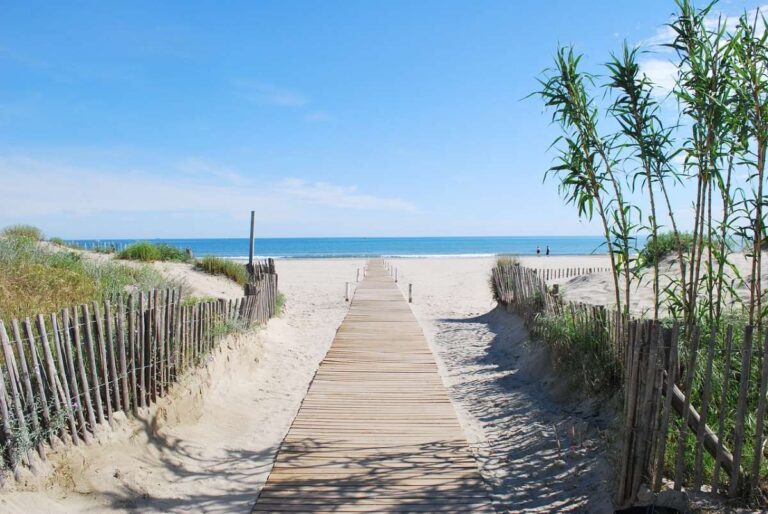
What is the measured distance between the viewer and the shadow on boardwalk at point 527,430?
13.7ft

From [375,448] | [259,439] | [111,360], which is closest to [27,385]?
[111,360]

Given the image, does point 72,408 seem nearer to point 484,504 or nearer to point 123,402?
point 123,402

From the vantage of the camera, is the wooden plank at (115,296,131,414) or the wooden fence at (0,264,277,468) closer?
the wooden fence at (0,264,277,468)

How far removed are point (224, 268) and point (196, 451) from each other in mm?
10346

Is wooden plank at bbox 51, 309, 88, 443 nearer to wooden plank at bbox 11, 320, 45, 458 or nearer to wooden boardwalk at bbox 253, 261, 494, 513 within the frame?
wooden plank at bbox 11, 320, 45, 458

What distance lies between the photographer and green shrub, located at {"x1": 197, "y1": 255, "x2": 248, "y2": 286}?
1475cm

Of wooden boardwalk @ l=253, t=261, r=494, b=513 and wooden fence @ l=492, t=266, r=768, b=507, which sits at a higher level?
wooden fence @ l=492, t=266, r=768, b=507

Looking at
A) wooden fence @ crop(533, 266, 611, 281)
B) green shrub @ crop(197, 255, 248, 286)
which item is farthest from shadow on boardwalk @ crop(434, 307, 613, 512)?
green shrub @ crop(197, 255, 248, 286)

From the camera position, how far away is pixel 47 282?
22.0 feet

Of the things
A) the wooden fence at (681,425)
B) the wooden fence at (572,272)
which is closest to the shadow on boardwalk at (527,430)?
the wooden fence at (681,425)

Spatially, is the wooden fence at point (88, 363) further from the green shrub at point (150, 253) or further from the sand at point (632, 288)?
the green shrub at point (150, 253)

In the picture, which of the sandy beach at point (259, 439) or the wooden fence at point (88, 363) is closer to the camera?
the wooden fence at point (88, 363)

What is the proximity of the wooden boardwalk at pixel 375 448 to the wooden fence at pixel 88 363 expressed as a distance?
1.40m

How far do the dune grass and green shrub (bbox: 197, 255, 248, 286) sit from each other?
478 centimetres
